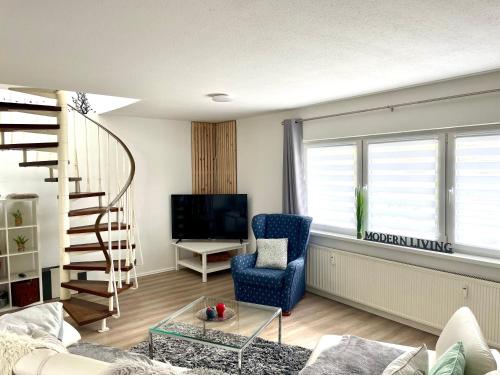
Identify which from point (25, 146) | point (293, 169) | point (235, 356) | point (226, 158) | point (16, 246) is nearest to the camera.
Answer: point (235, 356)

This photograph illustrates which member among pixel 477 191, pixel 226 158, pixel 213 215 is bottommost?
pixel 213 215

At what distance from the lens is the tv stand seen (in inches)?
205

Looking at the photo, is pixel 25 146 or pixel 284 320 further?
pixel 284 320

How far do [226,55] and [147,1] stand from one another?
34.1 inches

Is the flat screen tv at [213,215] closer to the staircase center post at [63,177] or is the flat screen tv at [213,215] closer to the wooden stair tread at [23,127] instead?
the staircase center post at [63,177]

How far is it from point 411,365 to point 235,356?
1803 millimetres

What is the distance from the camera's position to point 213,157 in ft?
20.7

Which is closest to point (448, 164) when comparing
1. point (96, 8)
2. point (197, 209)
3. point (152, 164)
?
point (96, 8)

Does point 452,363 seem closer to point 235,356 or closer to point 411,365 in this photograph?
point 411,365

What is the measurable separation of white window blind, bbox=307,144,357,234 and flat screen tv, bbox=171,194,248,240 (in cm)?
125

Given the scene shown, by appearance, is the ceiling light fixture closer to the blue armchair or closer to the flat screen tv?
the blue armchair

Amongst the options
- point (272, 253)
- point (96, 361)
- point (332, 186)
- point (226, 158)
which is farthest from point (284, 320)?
point (226, 158)

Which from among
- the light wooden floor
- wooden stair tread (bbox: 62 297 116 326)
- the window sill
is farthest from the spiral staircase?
the window sill

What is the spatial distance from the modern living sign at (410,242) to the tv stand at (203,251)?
2192 millimetres
